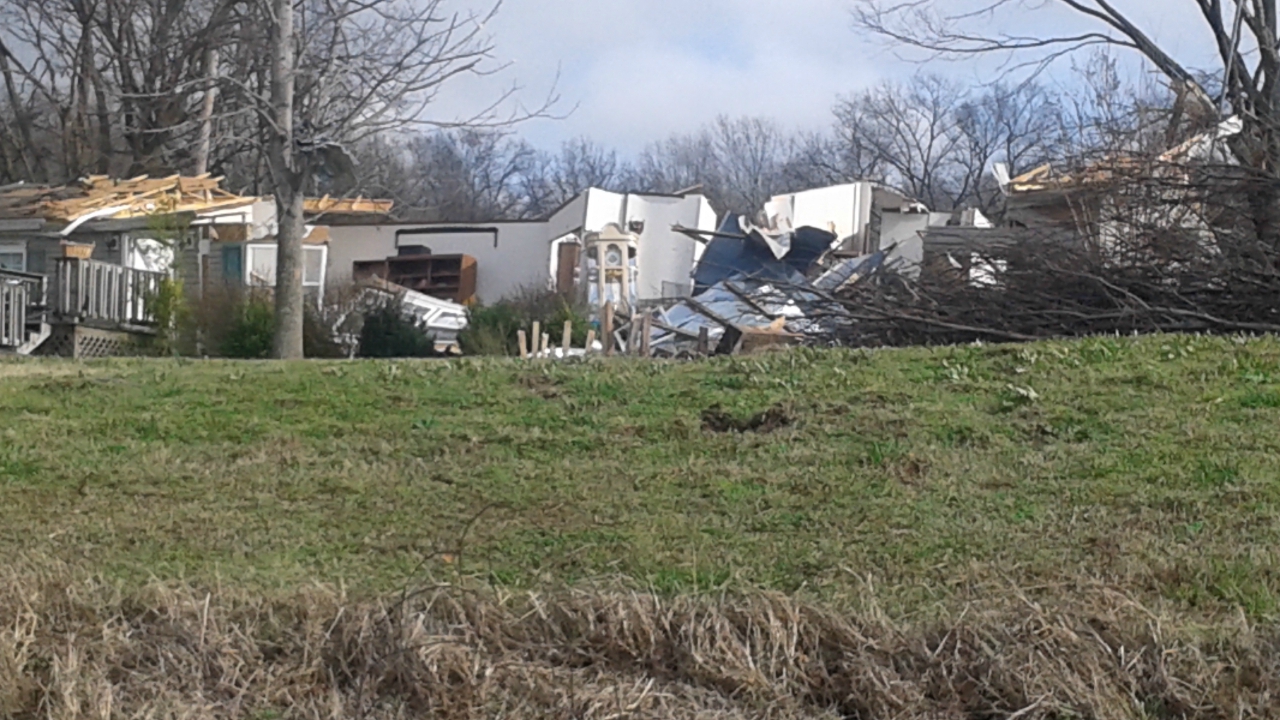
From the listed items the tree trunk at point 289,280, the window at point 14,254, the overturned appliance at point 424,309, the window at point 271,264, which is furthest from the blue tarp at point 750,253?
the window at point 14,254

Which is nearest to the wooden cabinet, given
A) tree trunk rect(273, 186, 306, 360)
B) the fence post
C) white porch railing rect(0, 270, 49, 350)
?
white porch railing rect(0, 270, 49, 350)

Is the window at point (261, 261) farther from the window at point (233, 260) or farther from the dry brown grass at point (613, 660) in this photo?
the dry brown grass at point (613, 660)

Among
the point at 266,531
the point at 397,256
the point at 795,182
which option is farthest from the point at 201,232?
the point at 795,182

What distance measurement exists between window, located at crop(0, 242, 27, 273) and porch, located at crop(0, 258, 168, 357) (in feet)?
12.1

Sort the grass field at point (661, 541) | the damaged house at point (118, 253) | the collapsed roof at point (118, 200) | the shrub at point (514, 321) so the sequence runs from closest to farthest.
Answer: the grass field at point (661, 541)
the shrub at point (514, 321)
the damaged house at point (118, 253)
the collapsed roof at point (118, 200)

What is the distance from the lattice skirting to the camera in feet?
68.1

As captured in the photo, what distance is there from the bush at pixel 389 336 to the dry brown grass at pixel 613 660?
15122 mm

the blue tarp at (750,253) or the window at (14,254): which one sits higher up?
the blue tarp at (750,253)

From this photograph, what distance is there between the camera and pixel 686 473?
21.3 ft

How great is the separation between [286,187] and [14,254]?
10878 mm

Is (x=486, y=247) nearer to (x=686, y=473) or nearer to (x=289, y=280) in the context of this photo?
(x=289, y=280)

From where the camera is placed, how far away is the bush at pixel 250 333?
19.2 m

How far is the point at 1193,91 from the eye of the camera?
16.4 meters

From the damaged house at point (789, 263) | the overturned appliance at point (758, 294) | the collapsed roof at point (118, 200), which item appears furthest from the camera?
the collapsed roof at point (118, 200)
